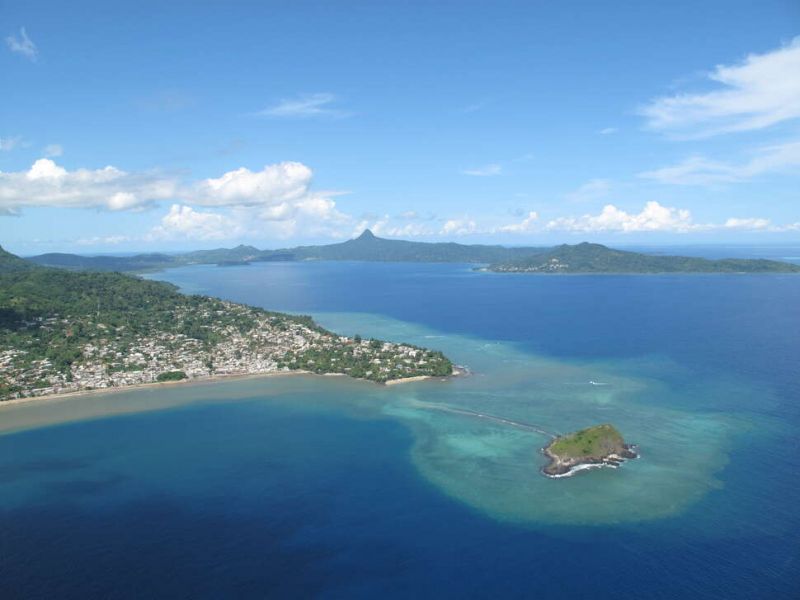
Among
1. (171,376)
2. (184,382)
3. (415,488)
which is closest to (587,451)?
(415,488)

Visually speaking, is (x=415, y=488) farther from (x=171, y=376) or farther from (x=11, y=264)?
(x=11, y=264)

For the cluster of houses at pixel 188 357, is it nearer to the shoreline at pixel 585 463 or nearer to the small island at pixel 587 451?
the small island at pixel 587 451

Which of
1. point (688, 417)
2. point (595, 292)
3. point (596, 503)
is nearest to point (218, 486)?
point (596, 503)

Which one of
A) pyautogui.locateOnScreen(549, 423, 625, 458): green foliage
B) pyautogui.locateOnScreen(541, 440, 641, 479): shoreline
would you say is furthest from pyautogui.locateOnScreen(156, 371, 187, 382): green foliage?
pyautogui.locateOnScreen(549, 423, 625, 458): green foliage

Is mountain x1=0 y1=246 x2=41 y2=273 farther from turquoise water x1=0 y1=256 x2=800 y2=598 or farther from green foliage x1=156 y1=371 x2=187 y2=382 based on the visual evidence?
turquoise water x1=0 y1=256 x2=800 y2=598

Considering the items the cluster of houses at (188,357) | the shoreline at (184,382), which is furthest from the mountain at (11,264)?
the shoreline at (184,382)

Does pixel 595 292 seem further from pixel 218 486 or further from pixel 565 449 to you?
pixel 218 486
